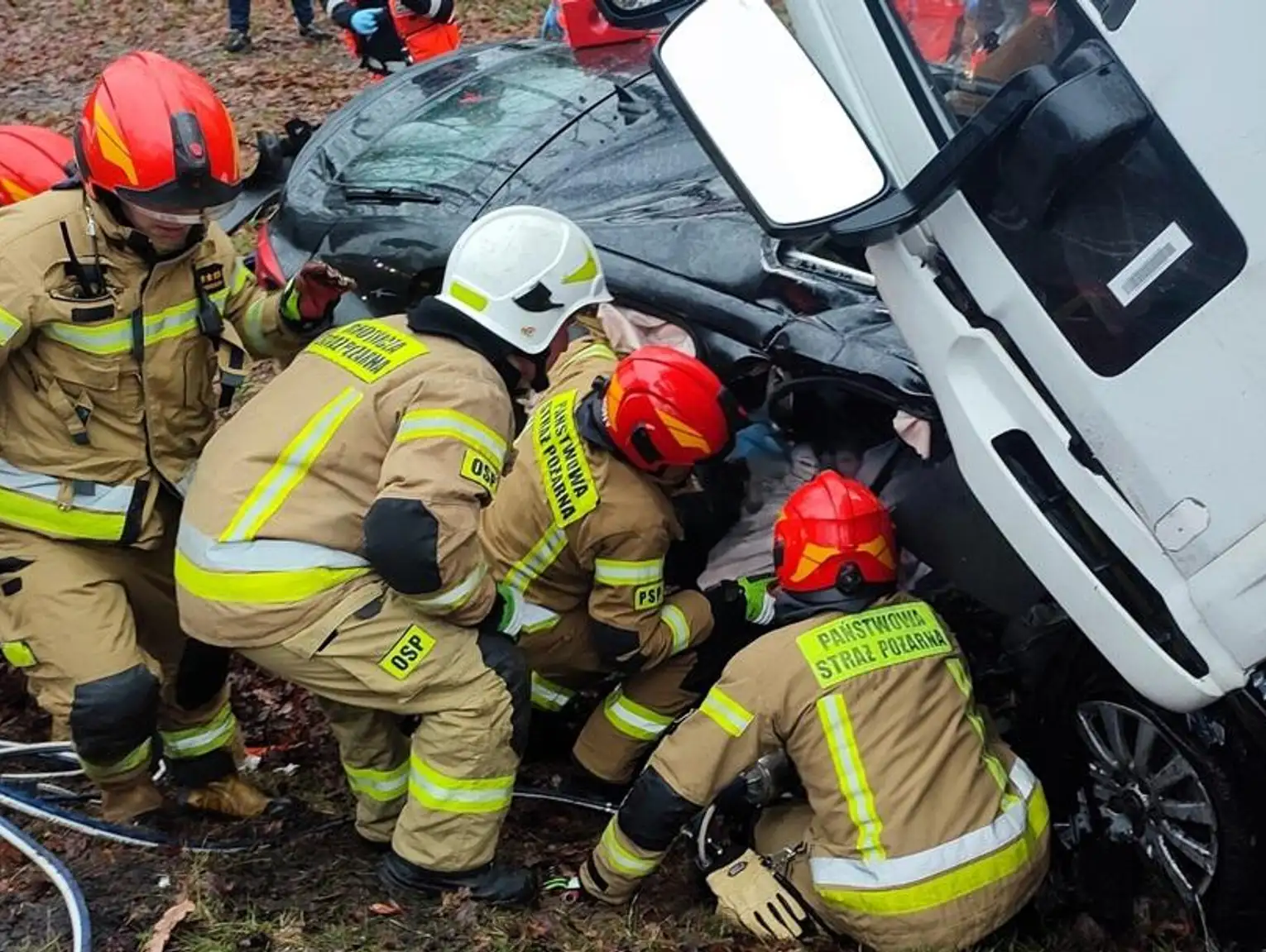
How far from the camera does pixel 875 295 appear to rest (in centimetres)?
368

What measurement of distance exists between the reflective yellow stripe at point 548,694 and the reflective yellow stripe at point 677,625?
0.55 m

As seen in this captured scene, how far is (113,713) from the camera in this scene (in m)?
3.46

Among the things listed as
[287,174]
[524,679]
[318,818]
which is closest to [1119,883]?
[524,679]

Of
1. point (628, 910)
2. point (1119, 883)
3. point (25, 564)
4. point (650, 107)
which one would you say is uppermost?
point (650, 107)

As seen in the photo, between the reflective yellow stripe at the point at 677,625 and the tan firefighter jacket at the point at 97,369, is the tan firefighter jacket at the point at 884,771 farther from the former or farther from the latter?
the tan firefighter jacket at the point at 97,369

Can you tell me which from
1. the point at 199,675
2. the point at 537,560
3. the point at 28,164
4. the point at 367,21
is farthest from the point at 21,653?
the point at 367,21

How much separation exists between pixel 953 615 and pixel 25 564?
2.33 metres

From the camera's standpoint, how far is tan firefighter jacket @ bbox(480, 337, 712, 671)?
3.70 metres

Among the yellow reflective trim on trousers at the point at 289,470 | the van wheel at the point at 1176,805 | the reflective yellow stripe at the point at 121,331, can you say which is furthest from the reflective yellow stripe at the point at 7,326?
the van wheel at the point at 1176,805

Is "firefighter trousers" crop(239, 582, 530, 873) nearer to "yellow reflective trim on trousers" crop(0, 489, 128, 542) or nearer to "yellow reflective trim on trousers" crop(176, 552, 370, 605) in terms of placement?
"yellow reflective trim on trousers" crop(176, 552, 370, 605)

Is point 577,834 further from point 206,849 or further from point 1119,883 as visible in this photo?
point 1119,883

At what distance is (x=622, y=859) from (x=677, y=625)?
0.67 m

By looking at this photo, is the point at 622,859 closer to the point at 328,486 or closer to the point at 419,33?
the point at 328,486

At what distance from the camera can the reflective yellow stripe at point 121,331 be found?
3.44 metres
